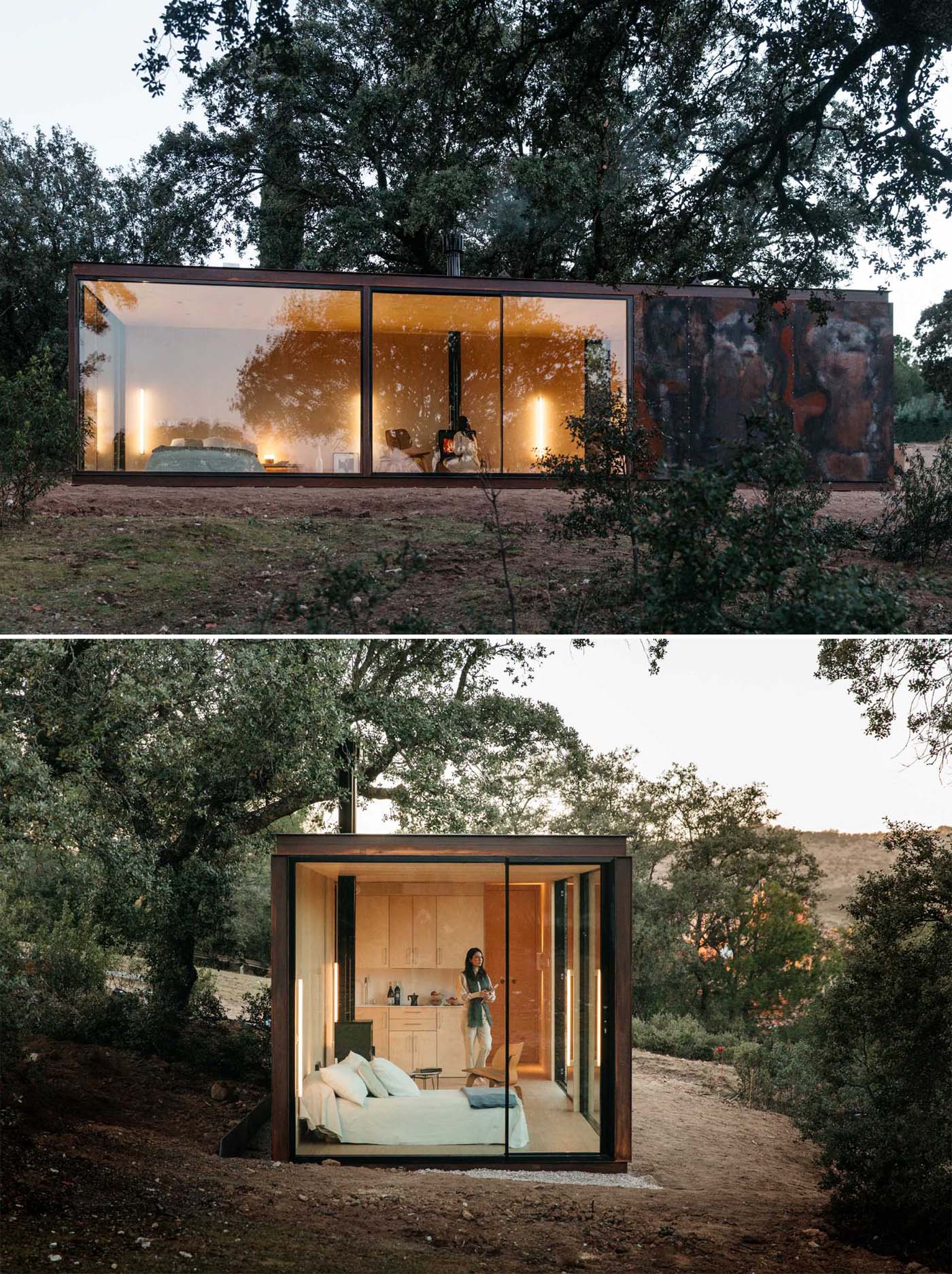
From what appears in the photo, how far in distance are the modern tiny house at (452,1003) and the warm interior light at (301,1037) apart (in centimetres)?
2

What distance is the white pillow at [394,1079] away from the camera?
900 centimetres

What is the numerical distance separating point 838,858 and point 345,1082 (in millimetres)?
9216

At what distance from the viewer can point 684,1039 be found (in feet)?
49.9

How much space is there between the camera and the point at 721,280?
15.5 meters

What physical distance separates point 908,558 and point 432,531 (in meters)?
4.56

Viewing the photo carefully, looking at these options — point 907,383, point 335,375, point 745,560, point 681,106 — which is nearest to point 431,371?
point 335,375

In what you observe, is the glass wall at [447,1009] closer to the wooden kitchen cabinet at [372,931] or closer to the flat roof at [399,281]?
the wooden kitchen cabinet at [372,931]

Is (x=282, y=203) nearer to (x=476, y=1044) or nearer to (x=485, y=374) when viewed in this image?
(x=485, y=374)

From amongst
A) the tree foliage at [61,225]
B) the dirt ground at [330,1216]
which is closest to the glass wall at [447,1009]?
the dirt ground at [330,1216]

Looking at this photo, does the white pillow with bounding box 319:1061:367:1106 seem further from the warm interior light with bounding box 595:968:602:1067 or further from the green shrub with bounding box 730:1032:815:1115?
the green shrub with bounding box 730:1032:815:1115

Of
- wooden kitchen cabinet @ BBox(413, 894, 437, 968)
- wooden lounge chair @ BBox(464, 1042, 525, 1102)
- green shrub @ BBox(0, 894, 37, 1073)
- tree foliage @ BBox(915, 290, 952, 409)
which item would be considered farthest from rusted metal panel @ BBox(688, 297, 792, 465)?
green shrub @ BBox(0, 894, 37, 1073)

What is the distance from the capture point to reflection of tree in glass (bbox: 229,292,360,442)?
1434cm

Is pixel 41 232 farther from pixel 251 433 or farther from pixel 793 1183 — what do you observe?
pixel 793 1183

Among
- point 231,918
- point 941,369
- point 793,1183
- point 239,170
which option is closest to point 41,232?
point 239,170
